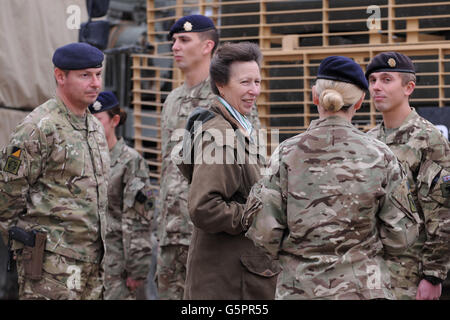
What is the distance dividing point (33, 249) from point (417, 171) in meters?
2.45

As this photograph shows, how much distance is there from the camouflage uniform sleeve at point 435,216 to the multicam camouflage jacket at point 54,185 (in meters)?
2.04

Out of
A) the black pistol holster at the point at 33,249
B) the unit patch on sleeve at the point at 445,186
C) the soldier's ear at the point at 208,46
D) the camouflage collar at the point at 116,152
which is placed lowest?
the black pistol holster at the point at 33,249

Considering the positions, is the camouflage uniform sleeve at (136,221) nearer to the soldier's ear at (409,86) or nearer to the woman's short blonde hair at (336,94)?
the soldier's ear at (409,86)

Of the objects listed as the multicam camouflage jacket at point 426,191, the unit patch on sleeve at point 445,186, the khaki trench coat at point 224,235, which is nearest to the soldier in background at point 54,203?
the khaki trench coat at point 224,235

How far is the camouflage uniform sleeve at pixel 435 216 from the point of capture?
5.36 m

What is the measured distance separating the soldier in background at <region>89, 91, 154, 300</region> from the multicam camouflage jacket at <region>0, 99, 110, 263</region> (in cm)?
188

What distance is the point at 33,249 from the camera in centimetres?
510

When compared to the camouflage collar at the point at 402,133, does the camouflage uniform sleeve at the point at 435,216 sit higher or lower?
lower

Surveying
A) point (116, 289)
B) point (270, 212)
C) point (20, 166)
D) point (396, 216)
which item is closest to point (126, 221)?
point (116, 289)

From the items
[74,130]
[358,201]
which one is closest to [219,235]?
[358,201]

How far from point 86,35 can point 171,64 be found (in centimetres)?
166

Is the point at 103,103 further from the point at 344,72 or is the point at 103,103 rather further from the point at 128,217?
the point at 344,72

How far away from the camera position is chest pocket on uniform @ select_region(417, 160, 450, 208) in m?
5.36
